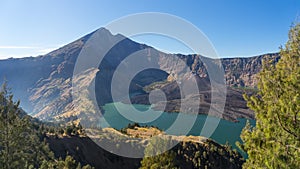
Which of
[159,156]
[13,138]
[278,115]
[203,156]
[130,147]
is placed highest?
[278,115]

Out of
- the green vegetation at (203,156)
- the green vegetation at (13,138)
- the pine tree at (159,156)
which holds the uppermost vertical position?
the green vegetation at (13,138)

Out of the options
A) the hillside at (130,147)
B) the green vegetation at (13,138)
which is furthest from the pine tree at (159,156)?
the hillside at (130,147)

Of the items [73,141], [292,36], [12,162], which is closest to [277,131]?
[292,36]

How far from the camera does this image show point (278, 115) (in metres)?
10.1

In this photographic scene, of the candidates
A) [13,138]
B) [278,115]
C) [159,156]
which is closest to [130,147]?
[159,156]

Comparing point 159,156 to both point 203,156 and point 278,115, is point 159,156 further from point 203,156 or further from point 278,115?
point 203,156

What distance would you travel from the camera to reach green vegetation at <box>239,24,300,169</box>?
971cm

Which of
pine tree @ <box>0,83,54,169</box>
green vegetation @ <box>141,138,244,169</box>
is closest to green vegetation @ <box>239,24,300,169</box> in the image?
pine tree @ <box>0,83,54,169</box>

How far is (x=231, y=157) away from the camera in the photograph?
95688 mm

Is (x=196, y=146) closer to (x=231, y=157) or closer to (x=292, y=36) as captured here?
(x=231, y=157)

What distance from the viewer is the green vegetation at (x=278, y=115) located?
31.9 ft

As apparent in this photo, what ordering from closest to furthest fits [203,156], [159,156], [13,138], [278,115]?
[278,115] → [13,138] → [159,156] → [203,156]

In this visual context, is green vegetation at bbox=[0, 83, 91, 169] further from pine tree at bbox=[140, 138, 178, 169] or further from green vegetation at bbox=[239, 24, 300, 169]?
pine tree at bbox=[140, 138, 178, 169]

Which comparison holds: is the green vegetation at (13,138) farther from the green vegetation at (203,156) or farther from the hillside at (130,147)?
the green vegetation at (203,156)
